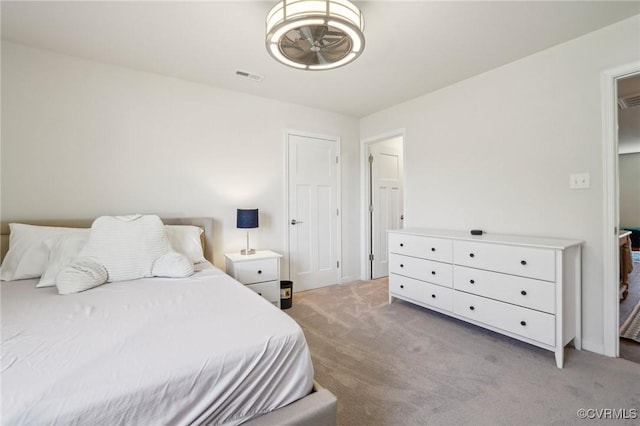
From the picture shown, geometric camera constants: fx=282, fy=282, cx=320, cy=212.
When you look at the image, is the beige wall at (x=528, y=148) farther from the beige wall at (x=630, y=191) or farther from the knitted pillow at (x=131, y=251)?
the beige wall at (x=630, y=191)

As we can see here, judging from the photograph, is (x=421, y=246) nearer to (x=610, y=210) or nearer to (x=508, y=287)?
(x=508, y=287)

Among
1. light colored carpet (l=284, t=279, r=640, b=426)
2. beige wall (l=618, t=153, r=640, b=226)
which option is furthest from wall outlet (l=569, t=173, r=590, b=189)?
beige wall (l=618, t=153, r=640, b=226)

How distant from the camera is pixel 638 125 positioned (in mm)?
4141

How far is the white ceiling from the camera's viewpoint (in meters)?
1.83

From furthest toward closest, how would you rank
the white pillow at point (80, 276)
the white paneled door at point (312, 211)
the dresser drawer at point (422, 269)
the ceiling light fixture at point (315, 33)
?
the white paneled door at point (312, 211) → the dresser drawer at point (422, 269) → the white pillow at point (80, 276) → the ceiling light fixture at point (315, 33)

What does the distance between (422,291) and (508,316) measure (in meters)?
0.76

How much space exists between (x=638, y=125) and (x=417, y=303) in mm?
4483

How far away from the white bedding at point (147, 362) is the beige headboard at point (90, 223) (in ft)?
3.02

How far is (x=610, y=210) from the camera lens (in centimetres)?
201

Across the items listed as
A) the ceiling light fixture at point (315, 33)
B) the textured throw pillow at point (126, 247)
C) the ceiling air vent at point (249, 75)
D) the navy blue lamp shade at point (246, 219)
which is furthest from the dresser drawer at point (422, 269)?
the ceiling air vent at point (249, 75)

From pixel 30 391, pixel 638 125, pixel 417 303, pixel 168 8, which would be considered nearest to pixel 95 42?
pixel 168 8

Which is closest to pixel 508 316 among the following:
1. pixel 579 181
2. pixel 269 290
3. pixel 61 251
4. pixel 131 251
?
pixel 579 181

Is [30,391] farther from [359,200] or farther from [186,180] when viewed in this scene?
[359,200]

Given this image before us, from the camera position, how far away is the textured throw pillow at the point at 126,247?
6.23 ft
